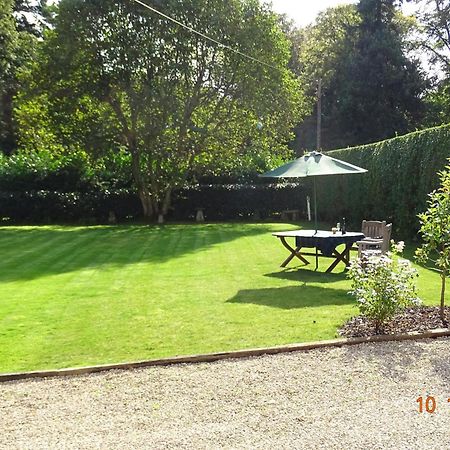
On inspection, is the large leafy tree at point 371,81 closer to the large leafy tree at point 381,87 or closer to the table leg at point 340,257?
the large leafy tree at point 381,87

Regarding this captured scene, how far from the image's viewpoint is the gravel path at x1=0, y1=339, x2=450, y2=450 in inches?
107

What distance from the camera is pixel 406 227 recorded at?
39.0 ft

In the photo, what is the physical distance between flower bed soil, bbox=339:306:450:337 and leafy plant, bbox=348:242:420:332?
101 mm

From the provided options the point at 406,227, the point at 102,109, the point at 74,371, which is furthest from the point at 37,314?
the point at 102,109

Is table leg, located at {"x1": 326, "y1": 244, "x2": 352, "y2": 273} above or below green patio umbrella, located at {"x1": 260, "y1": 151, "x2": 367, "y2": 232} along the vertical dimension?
below

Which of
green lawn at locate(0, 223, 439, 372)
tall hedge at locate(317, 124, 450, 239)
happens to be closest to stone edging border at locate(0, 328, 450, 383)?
green lawn at locate(0, 223, 439, 372)

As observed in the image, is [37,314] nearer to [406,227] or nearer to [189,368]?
[189,368]

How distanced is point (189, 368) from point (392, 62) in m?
30.2

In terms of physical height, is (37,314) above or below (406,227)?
below

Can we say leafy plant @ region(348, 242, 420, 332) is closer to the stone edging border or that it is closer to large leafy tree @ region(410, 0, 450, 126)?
the stone edging border

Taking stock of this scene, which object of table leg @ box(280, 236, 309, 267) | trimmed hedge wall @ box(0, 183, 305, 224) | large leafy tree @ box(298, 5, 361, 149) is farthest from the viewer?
large leafy tree @ box(298, 5, 361, 149)

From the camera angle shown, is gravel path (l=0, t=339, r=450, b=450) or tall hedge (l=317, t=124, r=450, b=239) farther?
tall hedge (l=317, t=124, r=450, b=239)

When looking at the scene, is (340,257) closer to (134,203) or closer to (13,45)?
(134,203)

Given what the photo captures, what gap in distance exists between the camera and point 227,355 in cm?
408
